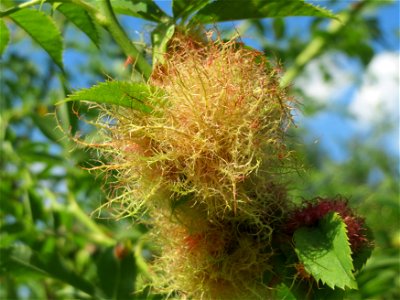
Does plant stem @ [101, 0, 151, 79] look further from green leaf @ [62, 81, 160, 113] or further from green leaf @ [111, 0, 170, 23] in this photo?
green leaf @ [62, 81, 160, 113]

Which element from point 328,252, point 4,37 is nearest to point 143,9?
point 4,37

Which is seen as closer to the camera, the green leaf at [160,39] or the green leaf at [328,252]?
the green leaf at [328,252]

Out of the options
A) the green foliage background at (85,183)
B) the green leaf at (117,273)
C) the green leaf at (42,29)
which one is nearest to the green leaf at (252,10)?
the green foliage background at (85,183)

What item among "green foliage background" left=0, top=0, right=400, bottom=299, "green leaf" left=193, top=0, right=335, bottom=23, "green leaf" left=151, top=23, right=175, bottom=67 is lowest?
"green foliage background" left=0, top=0, right=400, bottom=299

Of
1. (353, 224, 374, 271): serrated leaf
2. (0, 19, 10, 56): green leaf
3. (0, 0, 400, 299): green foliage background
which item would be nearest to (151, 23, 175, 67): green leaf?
(0, 0, 400, 299): green foliage background

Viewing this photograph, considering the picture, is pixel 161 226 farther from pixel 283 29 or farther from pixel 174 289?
pixel 283 29

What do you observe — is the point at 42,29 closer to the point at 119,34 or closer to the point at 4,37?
the point at 4,37

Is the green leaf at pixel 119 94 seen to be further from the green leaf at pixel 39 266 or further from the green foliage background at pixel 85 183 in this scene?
the green leaf at pixel 39 266

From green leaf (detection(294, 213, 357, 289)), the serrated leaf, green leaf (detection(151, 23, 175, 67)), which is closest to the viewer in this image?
green leaf (detection(294, 213, 357, 289))
